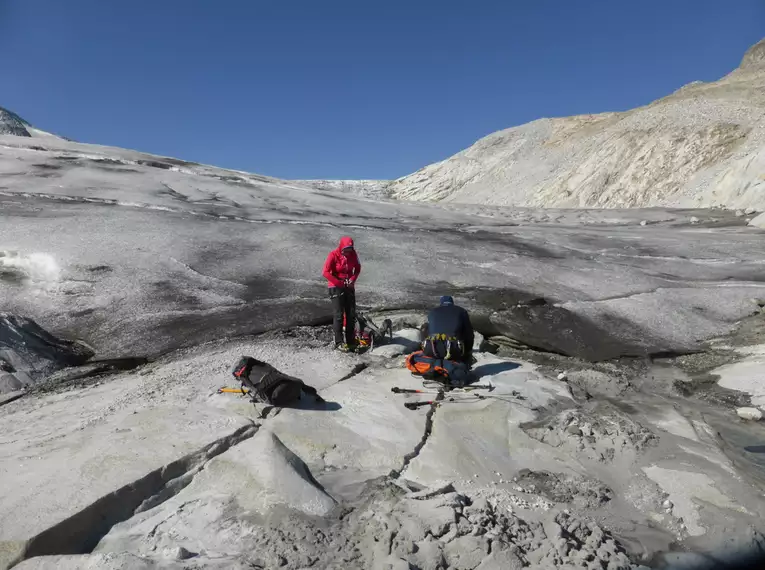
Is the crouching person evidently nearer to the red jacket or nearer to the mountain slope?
the red jacket

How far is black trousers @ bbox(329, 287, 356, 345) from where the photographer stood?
7.01 metres

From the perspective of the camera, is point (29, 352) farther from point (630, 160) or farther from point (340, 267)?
point (630, 160)

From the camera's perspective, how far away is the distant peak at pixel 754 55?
5729 cm

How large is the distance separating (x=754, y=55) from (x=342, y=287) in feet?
237

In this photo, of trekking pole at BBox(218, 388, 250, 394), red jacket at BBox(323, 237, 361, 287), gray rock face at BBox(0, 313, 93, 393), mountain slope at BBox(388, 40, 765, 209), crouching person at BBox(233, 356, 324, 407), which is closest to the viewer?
crouching person at BBox(233, 356, 324, 407)

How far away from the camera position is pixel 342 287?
23.0ft

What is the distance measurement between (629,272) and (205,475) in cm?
1056

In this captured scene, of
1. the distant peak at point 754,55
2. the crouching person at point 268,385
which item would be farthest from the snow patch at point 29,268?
the distant peak at point 754,55

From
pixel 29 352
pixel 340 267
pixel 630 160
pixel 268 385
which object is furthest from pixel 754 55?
pixel 29 352

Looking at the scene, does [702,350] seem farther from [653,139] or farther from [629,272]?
[653,139]

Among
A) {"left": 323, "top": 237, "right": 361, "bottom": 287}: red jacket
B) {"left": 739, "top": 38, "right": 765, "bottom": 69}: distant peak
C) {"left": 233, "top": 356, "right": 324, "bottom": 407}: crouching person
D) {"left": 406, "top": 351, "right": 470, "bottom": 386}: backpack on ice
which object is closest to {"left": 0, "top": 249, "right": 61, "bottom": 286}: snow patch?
{"left": 323, "top": 237, "right": 361, "bottom": 287}: red jacket

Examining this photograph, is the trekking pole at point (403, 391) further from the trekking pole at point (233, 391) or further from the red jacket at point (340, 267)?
the red jacket at point (340, 267)

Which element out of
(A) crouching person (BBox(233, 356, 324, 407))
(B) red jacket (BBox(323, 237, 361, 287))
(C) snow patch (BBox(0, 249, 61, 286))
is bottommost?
(A) crouching person (BBox(233, 356, 324, 407))

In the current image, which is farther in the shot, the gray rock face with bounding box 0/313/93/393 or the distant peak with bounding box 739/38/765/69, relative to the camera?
the distant peak with bounding box 739/38/765/69
